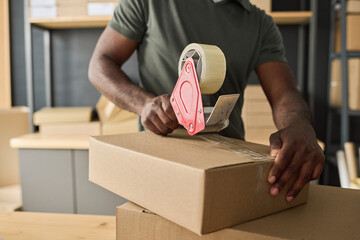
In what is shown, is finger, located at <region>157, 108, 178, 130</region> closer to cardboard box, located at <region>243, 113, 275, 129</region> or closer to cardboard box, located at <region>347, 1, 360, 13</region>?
cardboard box, located at <region>243, 113, 275, 129</region>

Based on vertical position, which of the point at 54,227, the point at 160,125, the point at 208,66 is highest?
the point at 208,66

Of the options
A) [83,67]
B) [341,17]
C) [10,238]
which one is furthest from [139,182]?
[83,67]

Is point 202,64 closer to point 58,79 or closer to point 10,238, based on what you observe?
point 10,238

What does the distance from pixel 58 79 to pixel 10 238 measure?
156 cm

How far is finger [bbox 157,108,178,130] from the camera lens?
0.63 m

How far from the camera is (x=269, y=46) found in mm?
1026

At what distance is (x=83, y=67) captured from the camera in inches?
81.8

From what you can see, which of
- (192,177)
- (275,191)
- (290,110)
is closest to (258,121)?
(290,110)

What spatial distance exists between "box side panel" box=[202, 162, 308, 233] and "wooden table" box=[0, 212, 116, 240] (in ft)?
1.03

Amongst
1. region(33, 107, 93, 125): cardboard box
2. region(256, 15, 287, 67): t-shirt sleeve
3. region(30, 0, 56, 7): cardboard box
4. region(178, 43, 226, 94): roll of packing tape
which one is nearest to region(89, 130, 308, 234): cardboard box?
region(178, 43, 226, 94): roll of packing tape

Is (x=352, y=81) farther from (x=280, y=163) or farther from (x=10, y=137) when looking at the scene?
(x=10, y=137)

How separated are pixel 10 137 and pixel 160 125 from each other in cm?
146

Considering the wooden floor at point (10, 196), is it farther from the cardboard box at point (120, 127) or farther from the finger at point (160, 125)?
the finger at point (160, 125)

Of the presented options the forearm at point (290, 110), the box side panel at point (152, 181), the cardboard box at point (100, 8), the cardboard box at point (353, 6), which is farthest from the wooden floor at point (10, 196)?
the cardboard box at point (353, 6)
